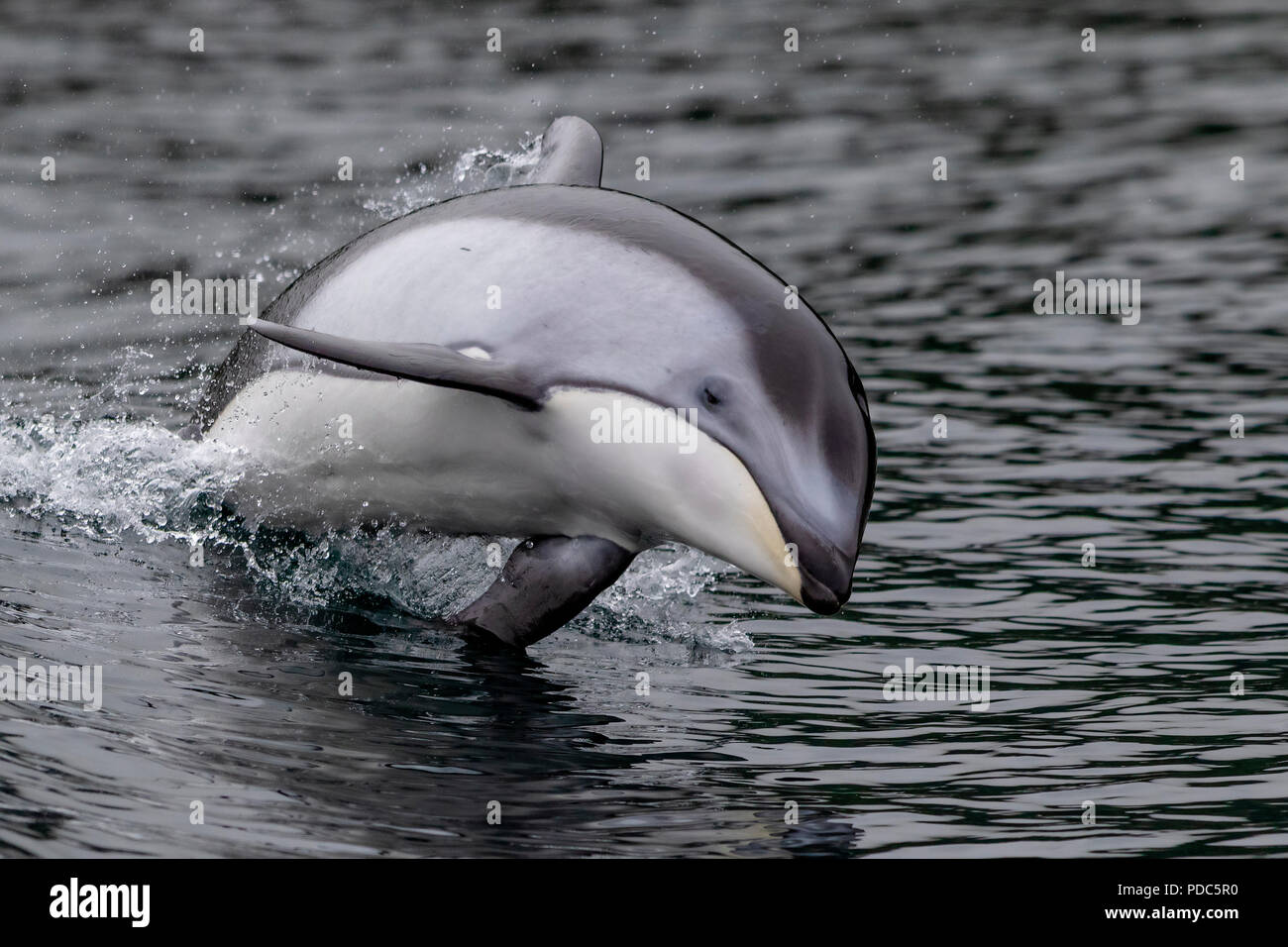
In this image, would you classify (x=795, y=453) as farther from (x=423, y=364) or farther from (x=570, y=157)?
(x=570, y=157)

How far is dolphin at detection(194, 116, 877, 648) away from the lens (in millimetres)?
7539

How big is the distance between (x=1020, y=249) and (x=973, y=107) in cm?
587

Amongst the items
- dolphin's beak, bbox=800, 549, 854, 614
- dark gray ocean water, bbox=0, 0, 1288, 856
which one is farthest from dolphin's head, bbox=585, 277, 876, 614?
dark gray ocean water, bbox=0, 0, 1288, 856

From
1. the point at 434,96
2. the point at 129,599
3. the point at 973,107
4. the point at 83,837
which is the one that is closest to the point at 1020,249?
the point at 973,107

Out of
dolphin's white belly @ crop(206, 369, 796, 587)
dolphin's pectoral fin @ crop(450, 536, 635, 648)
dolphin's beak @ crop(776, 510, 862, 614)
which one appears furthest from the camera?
dolphin's pectoral fin @ crop(450, 536, 635, 648)

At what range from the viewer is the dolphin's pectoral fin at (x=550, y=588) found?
27.2 feet

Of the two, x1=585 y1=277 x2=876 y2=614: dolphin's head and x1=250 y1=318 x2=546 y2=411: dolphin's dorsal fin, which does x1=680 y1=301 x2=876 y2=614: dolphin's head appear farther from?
x1=250 y1=318 x2=546 y2=411: dolphin's dorsal fin

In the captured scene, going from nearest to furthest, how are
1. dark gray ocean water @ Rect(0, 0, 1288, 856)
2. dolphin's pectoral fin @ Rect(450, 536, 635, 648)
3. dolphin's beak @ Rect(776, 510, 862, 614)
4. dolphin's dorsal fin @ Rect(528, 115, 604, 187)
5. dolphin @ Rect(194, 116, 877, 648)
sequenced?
dark gray ocean water @ Rect(0, 0, 1288, 856) → dolphin's beak @ Rect(776, 510, 862, 614) → dolphin @ Rect(194, 116, 877, 648) → dolphin's pectoral fin @ Rect(450, 536, 635, 648) → dolphin's dorsal fin @ Rect(528, 115, 604, 187)

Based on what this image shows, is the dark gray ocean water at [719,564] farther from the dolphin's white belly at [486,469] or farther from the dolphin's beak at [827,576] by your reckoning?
the dolphin's beak at [827,576]

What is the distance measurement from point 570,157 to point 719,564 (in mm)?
2167

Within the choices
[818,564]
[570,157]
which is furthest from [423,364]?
[570,157]

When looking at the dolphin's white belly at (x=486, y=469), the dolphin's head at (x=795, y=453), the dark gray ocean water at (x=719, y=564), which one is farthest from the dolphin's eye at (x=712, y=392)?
the dark gray ocean water at (x=719, y=564)
